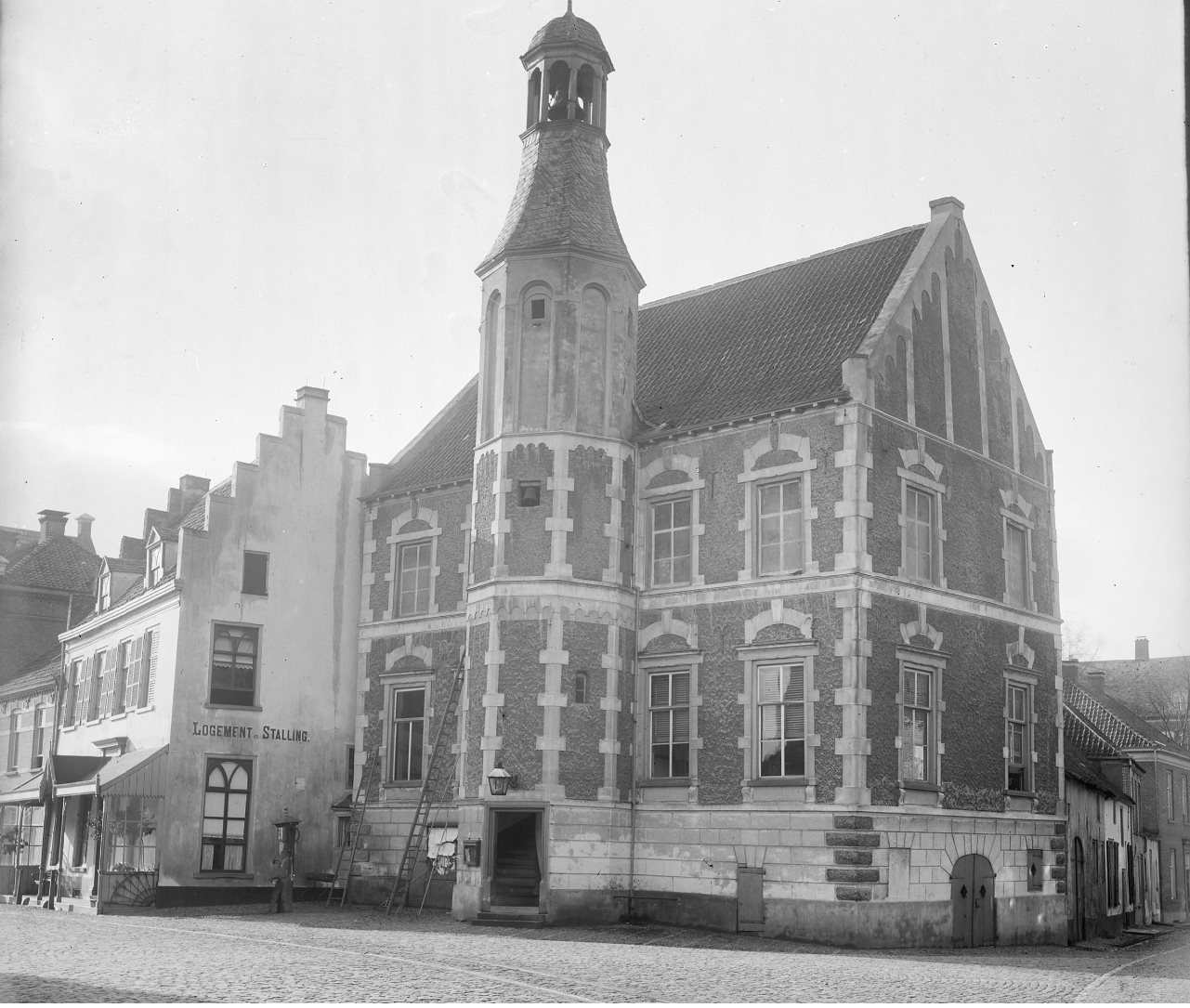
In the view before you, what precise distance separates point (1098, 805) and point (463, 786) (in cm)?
1857

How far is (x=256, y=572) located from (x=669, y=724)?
1208 cm

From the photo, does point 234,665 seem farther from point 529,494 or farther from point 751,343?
point 751,343

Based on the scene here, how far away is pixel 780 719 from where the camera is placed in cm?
2888

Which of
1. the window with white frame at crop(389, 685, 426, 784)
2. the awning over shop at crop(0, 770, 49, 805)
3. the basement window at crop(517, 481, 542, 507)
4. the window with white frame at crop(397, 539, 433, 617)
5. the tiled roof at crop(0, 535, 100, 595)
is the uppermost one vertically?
the tiled roof at crop(0, 535, 100, 595)

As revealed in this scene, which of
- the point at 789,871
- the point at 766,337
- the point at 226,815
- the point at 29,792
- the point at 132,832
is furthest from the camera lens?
the point at 29,792

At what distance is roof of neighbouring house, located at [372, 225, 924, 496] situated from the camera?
3080 cm

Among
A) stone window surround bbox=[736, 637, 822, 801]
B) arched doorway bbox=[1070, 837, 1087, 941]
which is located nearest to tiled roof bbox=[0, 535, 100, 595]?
stone window surround bbox=[736, 637, 822, 801]

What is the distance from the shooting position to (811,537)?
95.1 ft

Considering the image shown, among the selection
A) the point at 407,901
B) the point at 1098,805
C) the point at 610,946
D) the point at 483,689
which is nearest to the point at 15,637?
the point at 407,901

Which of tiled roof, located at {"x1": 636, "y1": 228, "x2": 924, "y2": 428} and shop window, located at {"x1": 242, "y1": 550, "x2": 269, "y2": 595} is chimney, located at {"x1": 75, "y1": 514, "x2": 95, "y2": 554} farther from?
tiled roof, located at {"x1": 636, "y1": 228, "x2": 924, "y2": 428}

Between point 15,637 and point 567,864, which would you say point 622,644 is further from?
point 15,637

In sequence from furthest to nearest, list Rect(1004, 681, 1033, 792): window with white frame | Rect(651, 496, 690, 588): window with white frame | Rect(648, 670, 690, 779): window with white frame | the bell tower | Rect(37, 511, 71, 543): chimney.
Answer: Rect(37, 511, 71, 543): chimney, Rect(1004, 681, 1033, 792): window with white frame, Rect(651, 496, 690, 588): window with white frame, Rect(648, 670, 690, 779): window with white frame, the bell tower

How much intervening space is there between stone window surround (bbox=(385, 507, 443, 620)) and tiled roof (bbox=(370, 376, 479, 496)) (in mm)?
710

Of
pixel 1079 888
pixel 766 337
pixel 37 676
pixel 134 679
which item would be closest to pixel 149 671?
pixel 134 679
